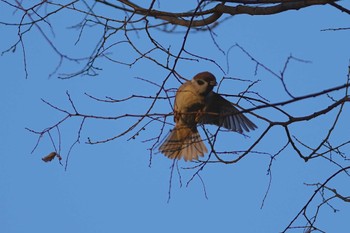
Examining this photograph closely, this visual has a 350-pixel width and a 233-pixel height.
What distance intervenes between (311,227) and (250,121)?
1891mm

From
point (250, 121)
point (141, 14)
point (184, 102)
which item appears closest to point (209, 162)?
point (141, 14)

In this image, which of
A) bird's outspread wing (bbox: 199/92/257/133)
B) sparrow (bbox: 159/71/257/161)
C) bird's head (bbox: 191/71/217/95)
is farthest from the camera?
bird's outspread wing (bbox: 199/92/257/133)

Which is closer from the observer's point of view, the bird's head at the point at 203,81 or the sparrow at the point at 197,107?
the sparrow at the point at 197,107

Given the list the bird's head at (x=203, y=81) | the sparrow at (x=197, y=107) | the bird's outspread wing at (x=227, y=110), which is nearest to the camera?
the sparrow at (x=197, y=107)

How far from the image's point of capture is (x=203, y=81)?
4.66 meters

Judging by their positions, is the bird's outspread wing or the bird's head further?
the bird's outspread wing

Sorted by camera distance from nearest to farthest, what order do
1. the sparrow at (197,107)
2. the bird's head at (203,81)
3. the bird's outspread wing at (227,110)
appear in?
the sparrow at (197,107), the bird's head at (203,81), the bird's outspread wing at (227,110)

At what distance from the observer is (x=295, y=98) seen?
2297 mm

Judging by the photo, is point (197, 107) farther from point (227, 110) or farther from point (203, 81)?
point (227, 110)

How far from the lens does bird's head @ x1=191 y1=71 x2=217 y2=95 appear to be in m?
4.63

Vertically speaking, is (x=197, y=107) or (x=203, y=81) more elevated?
(x=203, y=81)

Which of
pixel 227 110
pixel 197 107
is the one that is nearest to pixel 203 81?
pixel 197 107

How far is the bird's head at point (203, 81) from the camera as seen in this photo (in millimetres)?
4633

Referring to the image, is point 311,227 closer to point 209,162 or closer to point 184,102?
point 209,162
